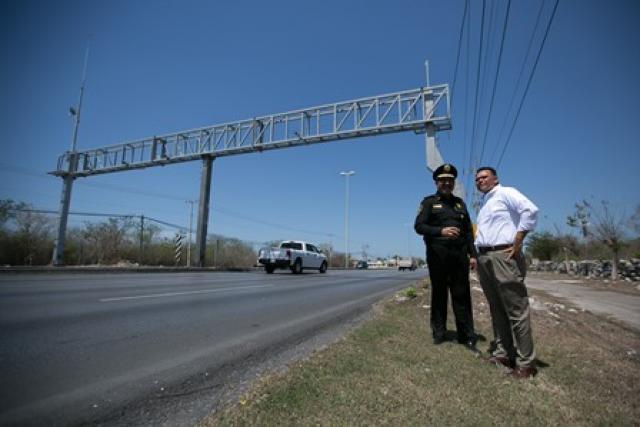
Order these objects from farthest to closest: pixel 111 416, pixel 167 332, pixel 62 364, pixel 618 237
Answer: pixel 618 237
pixel 167 332
pixel 62 364
pixel 111 416

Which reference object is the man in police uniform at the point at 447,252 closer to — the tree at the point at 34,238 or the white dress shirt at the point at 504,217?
the white dress shirt at the point at 504,217

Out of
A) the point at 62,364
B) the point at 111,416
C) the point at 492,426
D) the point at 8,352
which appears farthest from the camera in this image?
the point at 8,352

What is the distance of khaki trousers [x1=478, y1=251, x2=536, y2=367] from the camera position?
314 centimetres

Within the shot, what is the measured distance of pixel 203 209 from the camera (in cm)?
2631

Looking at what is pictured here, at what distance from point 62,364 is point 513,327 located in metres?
4.07

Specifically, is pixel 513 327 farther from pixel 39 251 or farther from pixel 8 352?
pixel 39 251

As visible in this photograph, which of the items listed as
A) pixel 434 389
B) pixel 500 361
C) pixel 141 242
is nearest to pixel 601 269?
pixel 500 361

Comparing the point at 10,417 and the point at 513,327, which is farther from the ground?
the point at 513,327

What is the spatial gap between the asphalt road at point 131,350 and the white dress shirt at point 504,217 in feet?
7.97

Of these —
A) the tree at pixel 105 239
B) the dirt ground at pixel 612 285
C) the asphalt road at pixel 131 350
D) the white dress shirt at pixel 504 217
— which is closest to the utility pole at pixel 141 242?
the tree at pixel 105 239

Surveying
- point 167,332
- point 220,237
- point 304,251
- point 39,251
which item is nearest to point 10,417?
point 167,332

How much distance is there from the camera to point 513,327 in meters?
3.22

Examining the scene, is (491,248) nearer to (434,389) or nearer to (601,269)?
(434,389)

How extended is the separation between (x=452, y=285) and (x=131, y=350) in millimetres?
3532
